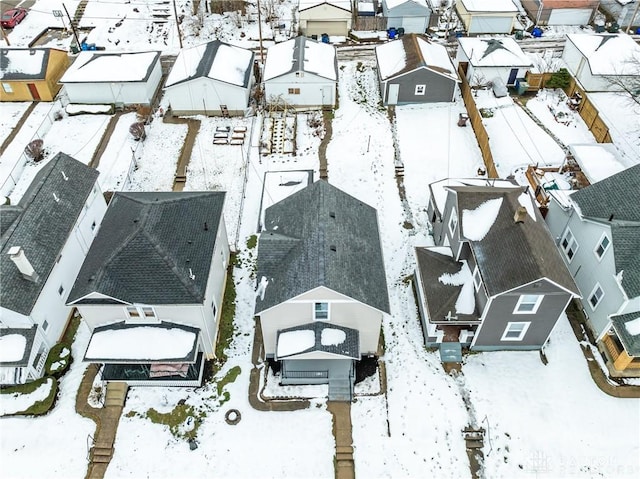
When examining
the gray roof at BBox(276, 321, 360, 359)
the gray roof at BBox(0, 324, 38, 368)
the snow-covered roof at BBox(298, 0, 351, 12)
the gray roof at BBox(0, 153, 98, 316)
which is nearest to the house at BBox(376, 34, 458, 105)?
the snow-covered roof at BBox(298, 0, 351, 12)

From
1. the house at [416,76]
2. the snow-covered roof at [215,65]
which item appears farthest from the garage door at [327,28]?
the house at [416,76]

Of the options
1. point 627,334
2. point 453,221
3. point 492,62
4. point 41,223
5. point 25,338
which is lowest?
point 627,334

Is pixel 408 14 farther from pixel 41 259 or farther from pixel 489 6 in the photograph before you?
pixel 41 259

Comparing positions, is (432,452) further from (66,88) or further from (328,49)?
(66,88)

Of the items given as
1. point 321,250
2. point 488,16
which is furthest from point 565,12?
point 321,250

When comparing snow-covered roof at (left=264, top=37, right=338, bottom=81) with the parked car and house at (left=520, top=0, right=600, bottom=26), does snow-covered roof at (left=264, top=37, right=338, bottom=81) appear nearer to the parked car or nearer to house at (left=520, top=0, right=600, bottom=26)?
house at (left=520, top=0, right=600, bottom=26)

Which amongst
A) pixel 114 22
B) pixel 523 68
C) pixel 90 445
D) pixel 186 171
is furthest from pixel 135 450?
pixel 114 22
